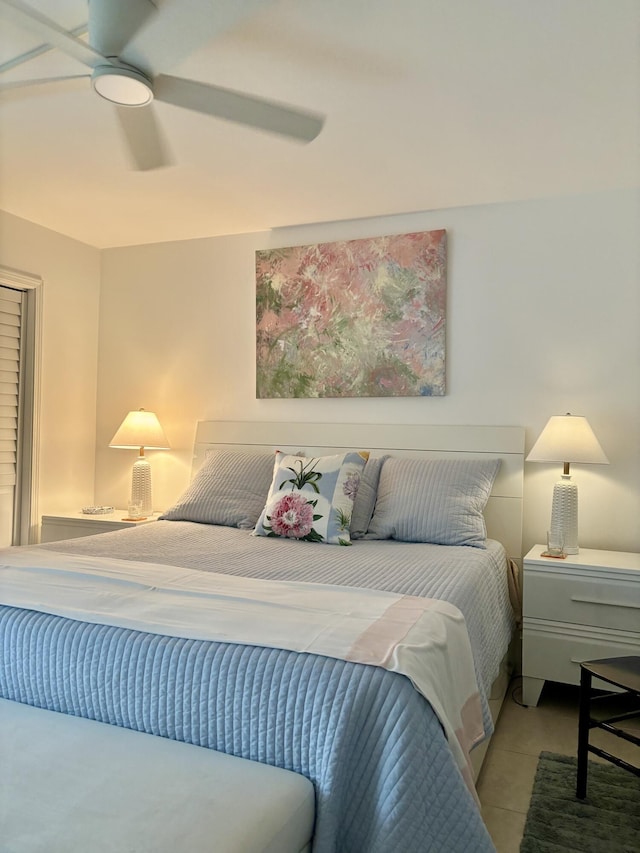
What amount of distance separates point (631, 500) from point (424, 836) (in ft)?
7.13

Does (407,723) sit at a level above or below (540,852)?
above

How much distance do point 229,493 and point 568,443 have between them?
1631mm

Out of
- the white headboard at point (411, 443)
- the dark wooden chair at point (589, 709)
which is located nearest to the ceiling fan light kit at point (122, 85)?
the white headboard at point (411, 443)

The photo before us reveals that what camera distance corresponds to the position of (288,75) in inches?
83.0

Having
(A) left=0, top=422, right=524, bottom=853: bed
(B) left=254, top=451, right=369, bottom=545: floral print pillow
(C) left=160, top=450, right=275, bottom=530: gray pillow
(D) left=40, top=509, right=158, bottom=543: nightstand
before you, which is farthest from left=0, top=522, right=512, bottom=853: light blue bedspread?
(D) left=40, top=509, right=158, bottom=543: nightstand

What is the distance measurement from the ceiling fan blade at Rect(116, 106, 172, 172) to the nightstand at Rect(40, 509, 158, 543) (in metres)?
1.99

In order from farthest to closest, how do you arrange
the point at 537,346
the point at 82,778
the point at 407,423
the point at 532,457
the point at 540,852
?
1. the point at 407,423
2. the point at 537,346
3. the point at 532,457
4. the point at 540,852
5. the point at 82,778

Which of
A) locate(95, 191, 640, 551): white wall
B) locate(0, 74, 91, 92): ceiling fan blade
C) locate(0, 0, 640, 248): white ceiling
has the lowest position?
locate(95, 191, 640, 551): white wall

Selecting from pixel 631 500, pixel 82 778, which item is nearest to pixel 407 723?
pixel 82 778

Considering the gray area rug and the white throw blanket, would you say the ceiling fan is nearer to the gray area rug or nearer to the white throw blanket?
the white throw blanket

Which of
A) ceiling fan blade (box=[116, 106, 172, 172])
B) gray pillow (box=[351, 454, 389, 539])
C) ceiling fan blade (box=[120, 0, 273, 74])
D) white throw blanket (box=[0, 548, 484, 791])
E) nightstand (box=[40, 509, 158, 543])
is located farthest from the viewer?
nightstand (box=[40, 509, 158, 543])

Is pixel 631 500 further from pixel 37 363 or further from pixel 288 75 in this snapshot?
pixel 37 363

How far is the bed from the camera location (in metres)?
1.28

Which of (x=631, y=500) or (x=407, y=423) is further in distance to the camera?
(x=407, y=423)
